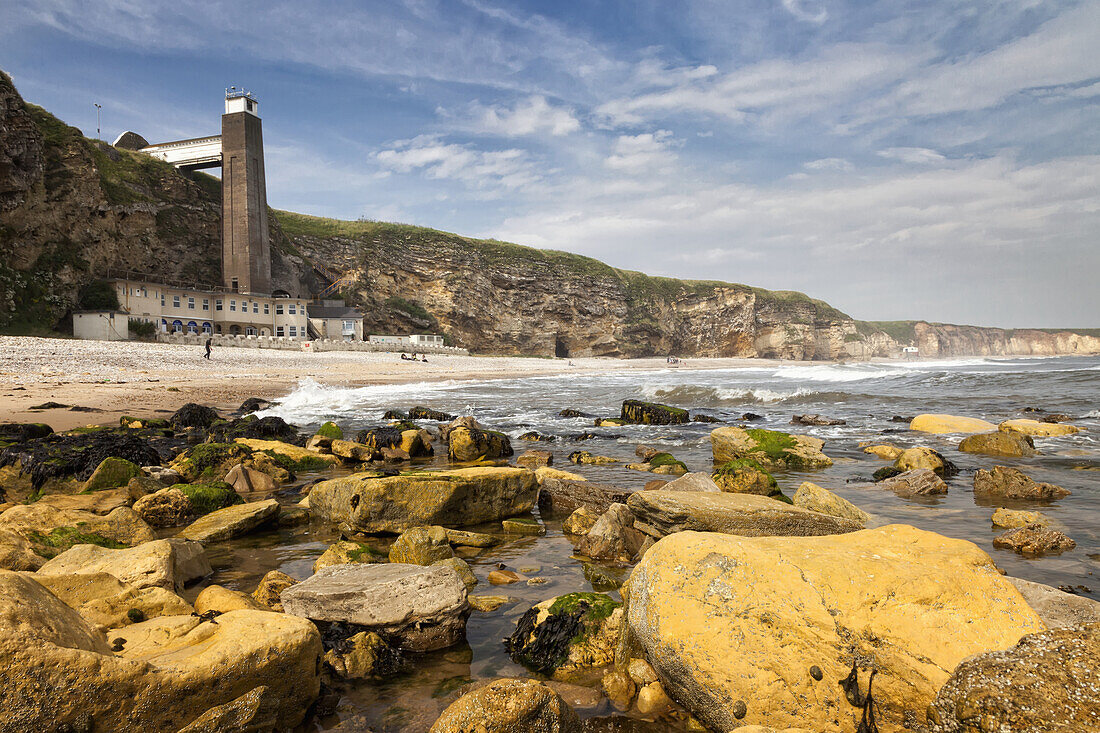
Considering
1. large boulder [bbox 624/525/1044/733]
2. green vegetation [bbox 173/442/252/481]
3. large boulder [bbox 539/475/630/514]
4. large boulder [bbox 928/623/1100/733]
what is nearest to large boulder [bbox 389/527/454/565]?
large boulder [bbox 539/475/630/514]

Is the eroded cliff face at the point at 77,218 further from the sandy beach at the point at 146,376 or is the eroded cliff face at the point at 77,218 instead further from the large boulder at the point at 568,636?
the large boulder at the point at 568,636

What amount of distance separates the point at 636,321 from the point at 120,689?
9667 centimetres

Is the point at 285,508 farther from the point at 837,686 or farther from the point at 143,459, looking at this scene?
the point at 837,686

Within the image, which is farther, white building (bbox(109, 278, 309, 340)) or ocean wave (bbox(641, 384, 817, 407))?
white building (bbox(109, 278, 309, 340))

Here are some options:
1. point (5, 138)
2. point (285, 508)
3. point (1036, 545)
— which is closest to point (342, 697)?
point (285, 508)

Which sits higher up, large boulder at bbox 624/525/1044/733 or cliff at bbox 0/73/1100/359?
cliff at bbox 0/73/1100/359

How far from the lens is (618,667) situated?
3.98 metres

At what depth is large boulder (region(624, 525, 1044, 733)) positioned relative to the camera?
298cm

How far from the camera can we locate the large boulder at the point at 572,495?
8133 mm

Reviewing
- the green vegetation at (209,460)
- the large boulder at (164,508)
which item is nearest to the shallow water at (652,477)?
the large boulder at (164,508)

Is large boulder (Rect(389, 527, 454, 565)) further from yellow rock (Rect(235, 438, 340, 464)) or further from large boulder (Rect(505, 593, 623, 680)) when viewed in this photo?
yellow rock (Rect(235, 438, 340, 464))

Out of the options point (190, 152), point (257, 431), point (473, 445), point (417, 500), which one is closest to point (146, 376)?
point (257, 431)

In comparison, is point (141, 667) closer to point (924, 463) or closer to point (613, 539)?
point (613, 539)

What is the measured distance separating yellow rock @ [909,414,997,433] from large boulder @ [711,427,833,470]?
5.63 meters
